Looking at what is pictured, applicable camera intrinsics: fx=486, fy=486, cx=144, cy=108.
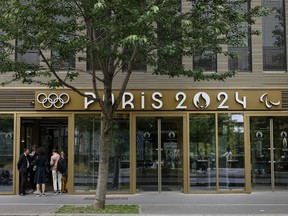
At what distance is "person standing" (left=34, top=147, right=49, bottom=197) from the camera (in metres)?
17.0

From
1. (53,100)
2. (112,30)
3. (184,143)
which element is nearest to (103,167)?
(112,30)

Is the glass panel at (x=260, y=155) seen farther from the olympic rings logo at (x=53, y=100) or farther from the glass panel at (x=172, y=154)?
the olympic rings logo at (x=53, y=100)

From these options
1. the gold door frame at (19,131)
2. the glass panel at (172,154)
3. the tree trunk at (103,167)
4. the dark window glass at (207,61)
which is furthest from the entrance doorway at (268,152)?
the tree trunk at (103,167)

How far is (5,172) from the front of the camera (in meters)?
17.5

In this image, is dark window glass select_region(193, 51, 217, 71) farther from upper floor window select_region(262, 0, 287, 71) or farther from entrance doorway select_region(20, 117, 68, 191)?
entrance doorway select_region(20, 117, 68, 191)

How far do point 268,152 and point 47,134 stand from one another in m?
9.61

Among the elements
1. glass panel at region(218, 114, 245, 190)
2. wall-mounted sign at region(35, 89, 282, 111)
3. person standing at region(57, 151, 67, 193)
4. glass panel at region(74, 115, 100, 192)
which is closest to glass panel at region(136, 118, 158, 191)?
wall-mounted sign at region(35, 89, 282, 111)

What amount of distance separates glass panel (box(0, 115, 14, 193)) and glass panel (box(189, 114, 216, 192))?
653 centimetres

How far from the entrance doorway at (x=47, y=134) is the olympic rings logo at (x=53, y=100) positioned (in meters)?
2.37

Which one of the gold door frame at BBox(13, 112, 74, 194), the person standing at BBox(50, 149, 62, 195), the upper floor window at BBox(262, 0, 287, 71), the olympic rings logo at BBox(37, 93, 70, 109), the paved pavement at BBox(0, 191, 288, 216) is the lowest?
the paved pavement at BBox(0, 191, 288, 216)

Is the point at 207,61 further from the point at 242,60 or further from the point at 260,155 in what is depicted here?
the point at 260,155

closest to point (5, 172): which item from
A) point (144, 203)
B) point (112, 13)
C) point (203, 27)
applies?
point (144, 203)

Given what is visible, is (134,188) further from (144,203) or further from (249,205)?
(249,205)

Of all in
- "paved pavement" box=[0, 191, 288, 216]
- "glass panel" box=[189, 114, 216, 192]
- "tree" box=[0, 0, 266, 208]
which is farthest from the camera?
"glass panel" box=[189, 114, 216, 192]
